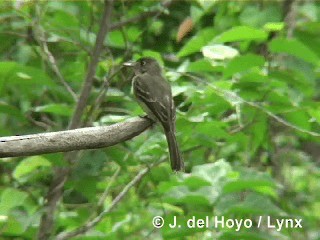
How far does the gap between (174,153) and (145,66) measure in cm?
90

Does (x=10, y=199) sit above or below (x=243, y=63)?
below

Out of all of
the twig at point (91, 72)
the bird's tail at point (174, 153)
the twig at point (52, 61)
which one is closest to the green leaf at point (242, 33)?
the bird's tail at point (174, 153)

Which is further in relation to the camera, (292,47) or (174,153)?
(292,47)

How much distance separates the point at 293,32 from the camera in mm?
4105

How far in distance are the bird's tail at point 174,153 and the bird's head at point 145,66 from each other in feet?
1.86

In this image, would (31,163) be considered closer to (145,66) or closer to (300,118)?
(145,66)

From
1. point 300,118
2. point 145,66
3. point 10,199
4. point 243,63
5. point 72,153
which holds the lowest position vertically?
point 10,199

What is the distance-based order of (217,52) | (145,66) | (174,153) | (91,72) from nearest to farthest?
1. (174,153)
2. (217,52)
3. (91,72)
4. (145,66)

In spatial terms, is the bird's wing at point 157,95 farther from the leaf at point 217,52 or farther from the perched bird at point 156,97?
the leaf at point 217,52

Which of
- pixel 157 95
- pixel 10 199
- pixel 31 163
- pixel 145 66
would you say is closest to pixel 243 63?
pixel 157 95

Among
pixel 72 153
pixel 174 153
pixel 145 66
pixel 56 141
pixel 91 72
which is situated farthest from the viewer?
pixel 145 66

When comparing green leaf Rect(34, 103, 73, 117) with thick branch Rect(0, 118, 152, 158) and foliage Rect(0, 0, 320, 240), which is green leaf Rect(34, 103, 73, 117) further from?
thick branch Rect(0, 118, 152, 158)

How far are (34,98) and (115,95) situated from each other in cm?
69

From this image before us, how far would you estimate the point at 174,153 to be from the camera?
3350 mm
